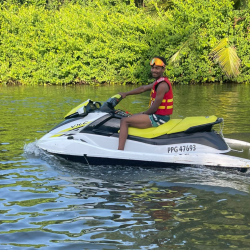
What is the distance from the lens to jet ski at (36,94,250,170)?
6.00 m

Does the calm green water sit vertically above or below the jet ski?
below

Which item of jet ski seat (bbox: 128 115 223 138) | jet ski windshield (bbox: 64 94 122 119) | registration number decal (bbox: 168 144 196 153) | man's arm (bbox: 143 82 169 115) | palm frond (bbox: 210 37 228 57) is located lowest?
registration number decal (bbox: 168 144 196 153)

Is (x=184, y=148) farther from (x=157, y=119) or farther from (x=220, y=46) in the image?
(x=220, y=46)

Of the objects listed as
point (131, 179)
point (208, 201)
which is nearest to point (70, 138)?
point (131, 179)

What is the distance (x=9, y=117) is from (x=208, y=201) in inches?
312

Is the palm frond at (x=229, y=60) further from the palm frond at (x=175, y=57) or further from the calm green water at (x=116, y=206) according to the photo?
the calm green water at (x=116, y=206)

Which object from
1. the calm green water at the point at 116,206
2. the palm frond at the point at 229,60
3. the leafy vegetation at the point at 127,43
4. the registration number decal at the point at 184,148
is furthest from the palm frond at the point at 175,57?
the registration number decal at the point at 184,148

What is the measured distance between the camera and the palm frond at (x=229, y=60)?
2039 centimetres

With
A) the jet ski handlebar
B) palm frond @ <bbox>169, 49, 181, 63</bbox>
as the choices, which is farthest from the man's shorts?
palm frond @ <bbox>169, 49, 181, 63</bbox>

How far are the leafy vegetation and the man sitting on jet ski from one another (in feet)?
48.7

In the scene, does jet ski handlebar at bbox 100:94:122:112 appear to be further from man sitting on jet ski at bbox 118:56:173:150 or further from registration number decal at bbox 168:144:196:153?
registration number decal at bbox 168:144:196:153

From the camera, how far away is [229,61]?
67.2 feet

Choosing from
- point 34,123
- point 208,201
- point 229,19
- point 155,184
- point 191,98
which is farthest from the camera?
point 229,19

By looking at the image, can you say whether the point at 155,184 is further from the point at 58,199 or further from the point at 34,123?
the point at 34,123
